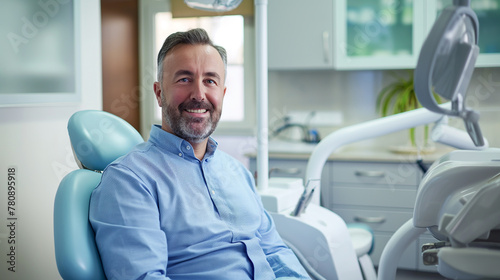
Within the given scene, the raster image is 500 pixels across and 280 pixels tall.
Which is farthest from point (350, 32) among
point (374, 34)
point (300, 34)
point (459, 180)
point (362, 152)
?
point (459, 180)

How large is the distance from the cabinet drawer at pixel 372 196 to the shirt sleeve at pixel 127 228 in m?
1.98

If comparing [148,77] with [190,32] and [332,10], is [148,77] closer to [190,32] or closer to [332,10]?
[332,10]

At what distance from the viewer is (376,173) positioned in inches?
121

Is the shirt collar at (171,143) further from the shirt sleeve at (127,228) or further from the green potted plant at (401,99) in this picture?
the green potted plant at (401,99)

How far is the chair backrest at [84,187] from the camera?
1.21m

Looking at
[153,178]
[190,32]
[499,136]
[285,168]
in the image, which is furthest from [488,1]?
[153,178]

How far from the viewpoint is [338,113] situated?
3.66 metres

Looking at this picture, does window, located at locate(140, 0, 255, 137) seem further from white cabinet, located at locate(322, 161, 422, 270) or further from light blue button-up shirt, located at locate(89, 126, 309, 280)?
light blue button-up shirt, located at locate(89, 126, 309, 280)

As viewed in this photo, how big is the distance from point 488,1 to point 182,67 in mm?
2315

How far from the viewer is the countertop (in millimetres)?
3080

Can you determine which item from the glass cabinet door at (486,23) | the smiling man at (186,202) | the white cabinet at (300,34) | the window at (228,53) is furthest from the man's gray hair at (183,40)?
the window at (228,53)

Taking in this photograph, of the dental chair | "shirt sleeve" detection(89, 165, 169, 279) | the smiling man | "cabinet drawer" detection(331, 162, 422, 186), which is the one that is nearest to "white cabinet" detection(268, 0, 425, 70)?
"cabinet drawer" detection(331, 162, 422, 186)

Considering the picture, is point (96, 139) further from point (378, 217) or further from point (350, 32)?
point (350, 32)

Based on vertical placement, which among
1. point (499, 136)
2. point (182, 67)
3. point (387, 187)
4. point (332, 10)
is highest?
point (332, 10)
